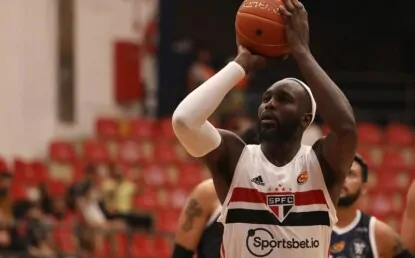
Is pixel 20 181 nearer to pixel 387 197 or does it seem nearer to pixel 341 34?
pixel 387 197

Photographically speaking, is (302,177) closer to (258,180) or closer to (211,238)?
(258,180)

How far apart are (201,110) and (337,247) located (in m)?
1.54

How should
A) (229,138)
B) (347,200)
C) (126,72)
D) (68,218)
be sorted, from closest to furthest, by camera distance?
1. (229,138)
2. (347,200)
3. (68,218)
4. (126,72)

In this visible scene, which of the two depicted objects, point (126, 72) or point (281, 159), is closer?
point (281, 159)

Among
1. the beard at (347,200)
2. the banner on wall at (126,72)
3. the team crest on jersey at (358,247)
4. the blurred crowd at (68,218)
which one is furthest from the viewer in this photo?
the banner on wall at (126,72)

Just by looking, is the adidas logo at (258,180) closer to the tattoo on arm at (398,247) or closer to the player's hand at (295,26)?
the player's hand at (295,26)

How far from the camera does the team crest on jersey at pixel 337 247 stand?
16.0 feet

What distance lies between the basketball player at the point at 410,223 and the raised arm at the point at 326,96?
125 cm

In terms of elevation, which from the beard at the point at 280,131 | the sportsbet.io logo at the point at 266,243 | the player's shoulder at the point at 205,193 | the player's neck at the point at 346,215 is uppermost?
the beard at the point at 280,131

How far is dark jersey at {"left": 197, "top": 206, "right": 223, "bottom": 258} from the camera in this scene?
489 cm

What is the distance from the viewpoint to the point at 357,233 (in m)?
4.96

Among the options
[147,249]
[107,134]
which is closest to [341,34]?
[107,134]

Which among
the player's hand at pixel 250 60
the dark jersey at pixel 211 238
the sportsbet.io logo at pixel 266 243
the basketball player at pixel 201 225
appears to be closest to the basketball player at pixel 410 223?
the basketball player at pixel 201 225

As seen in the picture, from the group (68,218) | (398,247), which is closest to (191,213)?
(398,247)
